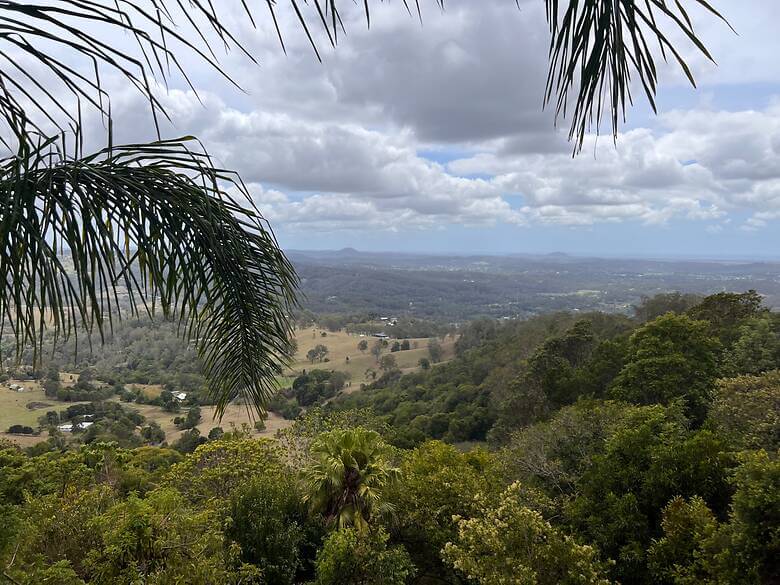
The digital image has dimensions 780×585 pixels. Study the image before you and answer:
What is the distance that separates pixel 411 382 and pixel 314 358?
87.1 feet

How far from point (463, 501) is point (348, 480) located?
7.82 feet

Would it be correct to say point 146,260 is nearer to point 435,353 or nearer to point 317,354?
point 435,353

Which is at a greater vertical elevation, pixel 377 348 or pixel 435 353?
pixel 435 353

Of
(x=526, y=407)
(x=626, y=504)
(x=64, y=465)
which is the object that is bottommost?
(x=526, y=407)

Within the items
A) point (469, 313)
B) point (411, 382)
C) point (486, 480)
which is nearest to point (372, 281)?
point (469, 313)

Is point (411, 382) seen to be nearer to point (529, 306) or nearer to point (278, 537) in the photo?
point (278, 537)

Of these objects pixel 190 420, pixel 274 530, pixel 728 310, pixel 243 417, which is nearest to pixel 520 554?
pixel 274 530

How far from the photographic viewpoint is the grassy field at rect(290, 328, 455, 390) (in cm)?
6706

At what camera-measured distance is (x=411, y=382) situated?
5119 centimetres

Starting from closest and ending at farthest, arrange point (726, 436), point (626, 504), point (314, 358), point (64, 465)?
point (626, 504), point (726, 436), point (64, 465), point (314, 358)

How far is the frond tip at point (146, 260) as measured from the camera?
4.92 feet

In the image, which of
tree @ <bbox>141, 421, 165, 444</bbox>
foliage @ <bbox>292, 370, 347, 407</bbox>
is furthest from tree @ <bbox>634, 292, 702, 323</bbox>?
tree @ <bbox>141, 421, 165, 444</bbox>

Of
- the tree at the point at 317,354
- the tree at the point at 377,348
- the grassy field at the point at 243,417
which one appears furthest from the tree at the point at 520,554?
the tree at the point at 317,354

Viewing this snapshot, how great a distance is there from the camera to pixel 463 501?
9984mm
